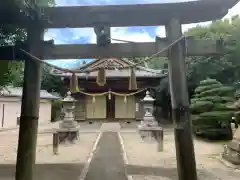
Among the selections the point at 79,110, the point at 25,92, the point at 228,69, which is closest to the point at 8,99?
the point at 79,110

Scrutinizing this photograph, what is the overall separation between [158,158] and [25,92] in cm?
601

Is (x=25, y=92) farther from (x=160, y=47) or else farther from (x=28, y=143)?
(x=160, y=47)

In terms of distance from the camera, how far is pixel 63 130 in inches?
504

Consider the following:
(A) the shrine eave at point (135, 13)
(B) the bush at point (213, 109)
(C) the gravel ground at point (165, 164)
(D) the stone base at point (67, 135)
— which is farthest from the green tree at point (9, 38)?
(B) the bush at point (213, 109)

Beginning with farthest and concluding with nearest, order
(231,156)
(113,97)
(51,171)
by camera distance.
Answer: (113,97) < (231,156) < (51,171)

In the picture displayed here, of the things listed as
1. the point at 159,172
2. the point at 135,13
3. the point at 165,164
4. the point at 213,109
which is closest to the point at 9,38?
the point at 135,13

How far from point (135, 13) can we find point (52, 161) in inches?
230

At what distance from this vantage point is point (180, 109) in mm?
4270

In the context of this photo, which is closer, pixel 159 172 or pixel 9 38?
pixel 9 38

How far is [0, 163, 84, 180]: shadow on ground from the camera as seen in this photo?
6383 mm

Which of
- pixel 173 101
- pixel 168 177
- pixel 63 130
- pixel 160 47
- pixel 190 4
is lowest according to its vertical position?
pixel 168 177

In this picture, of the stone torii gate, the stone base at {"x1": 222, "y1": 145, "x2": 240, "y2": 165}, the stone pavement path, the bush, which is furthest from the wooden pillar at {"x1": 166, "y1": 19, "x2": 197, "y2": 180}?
the bush

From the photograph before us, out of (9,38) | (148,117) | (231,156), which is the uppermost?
(9,38)

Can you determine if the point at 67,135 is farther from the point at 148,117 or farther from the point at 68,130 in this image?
the point at 148,117
